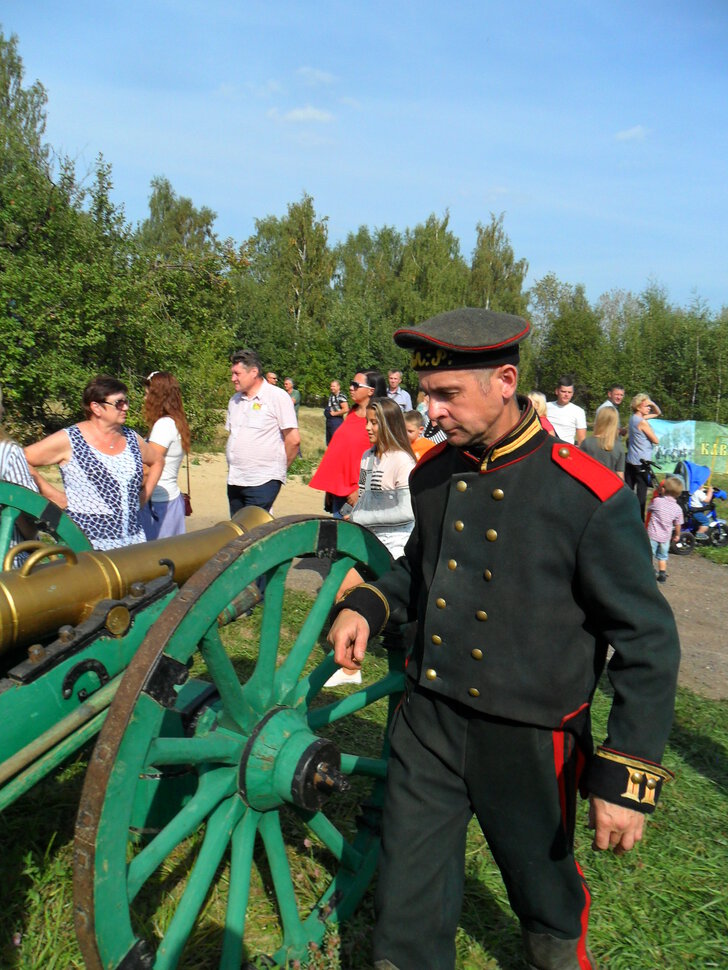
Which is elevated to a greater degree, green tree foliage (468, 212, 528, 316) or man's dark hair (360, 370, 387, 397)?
green tree foliage (468, 212, 528, 316)

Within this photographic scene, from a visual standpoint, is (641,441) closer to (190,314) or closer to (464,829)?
(464,829)

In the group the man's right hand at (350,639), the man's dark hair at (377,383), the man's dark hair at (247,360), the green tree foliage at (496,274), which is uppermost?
the green tree foliage at (496,274)

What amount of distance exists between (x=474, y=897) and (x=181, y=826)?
4.13 ft

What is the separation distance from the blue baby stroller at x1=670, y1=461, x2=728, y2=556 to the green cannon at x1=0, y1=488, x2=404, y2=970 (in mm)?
7771

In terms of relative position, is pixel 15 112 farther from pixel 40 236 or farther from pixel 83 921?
pixel 83 921

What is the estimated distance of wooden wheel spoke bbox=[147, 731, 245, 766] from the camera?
6.19 ft

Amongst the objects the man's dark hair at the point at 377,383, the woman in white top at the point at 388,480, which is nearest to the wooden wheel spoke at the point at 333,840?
the woman in white top at the point at 388,480

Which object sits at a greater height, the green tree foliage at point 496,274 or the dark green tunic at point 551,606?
the green tree foliage at point 496,274

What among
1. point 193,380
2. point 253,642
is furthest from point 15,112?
point 253,642

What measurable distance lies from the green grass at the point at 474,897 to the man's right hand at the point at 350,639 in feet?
1.98

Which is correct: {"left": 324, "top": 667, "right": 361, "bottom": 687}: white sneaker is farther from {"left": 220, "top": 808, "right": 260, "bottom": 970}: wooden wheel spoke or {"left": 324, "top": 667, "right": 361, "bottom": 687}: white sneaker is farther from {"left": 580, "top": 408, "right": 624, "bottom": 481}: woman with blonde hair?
{"left": 580, "top": 408, "right": 624, "bottom": 481}: woman with blonde hair

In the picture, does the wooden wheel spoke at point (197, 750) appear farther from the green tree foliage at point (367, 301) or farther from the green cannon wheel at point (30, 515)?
the green tree foliage at point (367, 301)

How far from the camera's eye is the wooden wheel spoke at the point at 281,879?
2.28m

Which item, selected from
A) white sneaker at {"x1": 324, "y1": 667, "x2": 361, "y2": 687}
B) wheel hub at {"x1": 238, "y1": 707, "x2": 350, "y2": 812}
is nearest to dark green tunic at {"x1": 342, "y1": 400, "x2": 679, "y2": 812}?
wheel hub at {"x1": 238, "y1": 707, "x2": 350, "y2": 812}
